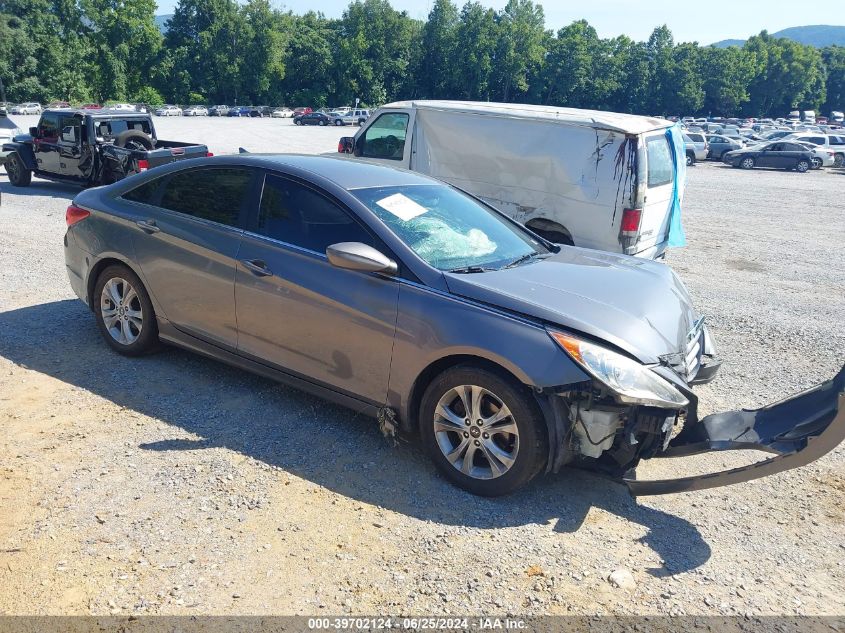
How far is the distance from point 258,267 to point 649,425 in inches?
100

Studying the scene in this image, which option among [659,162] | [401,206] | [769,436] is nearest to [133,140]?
[659,162]

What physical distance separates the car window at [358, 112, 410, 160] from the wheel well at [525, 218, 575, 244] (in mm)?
2374

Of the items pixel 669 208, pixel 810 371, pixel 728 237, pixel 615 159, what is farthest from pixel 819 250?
pixel 810 371

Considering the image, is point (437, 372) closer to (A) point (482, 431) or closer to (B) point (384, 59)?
(A) point (482, 431)

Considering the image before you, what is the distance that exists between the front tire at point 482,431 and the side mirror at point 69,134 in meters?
12.6

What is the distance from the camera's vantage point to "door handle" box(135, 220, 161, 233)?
504 centimetres

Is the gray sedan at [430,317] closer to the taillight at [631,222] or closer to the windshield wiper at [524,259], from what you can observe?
the windshield wiper at [524,259]

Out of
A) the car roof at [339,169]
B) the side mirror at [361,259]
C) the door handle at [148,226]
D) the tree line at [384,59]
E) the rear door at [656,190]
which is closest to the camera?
the side mirror at [361,259]

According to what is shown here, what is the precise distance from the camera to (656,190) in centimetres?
815

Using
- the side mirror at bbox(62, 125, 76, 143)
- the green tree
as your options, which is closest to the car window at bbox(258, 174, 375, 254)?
the side mirror at bbox(62, 125, 76, 143)

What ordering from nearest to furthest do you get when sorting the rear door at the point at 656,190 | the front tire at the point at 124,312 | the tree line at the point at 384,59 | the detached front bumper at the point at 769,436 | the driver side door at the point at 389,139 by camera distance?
the detached front bumper at the point at 769,436, the front tire at the point at 124,312, the rear door at the point at 656,190, the driver side door at the point at 389,139, the tree line at the point at 384,59

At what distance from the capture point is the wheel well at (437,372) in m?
3.62

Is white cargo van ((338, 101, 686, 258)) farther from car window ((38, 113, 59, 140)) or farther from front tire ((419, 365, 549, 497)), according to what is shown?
car window ((38, 113, 59, 140))

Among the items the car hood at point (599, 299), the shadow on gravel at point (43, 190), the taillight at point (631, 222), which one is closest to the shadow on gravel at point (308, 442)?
the car hood at point (599, 299)
